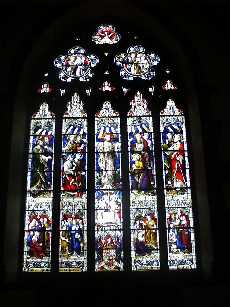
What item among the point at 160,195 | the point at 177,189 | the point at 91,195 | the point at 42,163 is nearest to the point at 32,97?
the point at 42,163

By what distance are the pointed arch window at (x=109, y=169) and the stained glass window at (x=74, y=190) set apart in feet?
0.04

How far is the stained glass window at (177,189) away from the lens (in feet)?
23.1

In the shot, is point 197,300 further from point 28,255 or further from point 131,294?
point 28,255

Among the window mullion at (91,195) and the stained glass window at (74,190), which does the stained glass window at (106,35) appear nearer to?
the stained glass window at (74,190)

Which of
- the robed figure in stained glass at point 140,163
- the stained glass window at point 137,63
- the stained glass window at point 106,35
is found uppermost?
the stained glass window at point 106,35

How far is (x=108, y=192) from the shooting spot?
739 centimetres

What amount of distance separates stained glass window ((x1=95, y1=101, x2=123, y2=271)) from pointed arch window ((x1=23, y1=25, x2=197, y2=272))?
0.5 inches

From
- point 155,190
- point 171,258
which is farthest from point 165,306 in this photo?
point 155,190


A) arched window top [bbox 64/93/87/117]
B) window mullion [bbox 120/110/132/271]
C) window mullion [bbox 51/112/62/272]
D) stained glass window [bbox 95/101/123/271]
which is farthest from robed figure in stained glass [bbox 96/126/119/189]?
window mullion [bbox 51/112/62/272]

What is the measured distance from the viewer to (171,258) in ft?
23.1

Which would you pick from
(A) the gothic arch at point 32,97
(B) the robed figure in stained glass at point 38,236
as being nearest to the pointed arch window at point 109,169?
(B) the robed figure in stained glass at point 38,236

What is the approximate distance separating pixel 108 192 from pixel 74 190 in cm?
48

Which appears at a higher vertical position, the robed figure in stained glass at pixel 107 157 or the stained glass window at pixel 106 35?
the stained glass window at pixel 106 35
